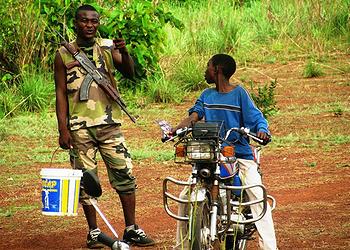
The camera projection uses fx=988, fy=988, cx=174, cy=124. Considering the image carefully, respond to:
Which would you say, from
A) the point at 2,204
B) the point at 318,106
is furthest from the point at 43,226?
the point at 318,106

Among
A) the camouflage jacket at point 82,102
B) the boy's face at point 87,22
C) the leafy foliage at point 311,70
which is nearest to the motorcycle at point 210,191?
the camouflage jacket at point 82,102

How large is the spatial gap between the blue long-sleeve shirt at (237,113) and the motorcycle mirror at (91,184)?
0.82 meters

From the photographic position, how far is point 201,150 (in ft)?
18.5

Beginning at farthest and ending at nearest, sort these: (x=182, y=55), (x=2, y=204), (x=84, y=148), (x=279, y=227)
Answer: (x=182, y=55) < (x=2, y=204) < (x=279, y=227) < (x=84, y=148)

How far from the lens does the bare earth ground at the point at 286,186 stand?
7.46 m

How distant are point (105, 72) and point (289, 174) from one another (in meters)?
3.29

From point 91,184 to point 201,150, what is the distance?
3.38ft

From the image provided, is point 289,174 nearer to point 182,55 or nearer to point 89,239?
point 89,239

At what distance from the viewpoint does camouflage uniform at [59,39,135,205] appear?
6871 millimetres

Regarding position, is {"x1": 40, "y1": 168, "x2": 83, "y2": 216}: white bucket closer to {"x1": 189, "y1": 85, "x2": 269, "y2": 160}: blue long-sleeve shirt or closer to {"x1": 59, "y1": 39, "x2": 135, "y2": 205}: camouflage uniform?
{"x1": 59, "y1": 39, "x2": 135, "y2": 205}: camouflage uniform

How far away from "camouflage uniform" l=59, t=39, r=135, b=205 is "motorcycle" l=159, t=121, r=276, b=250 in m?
1.04

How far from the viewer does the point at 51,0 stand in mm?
13844

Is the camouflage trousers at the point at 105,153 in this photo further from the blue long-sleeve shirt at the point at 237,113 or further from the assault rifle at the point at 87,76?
the blue long-sleeve shirt at the point at 237,113

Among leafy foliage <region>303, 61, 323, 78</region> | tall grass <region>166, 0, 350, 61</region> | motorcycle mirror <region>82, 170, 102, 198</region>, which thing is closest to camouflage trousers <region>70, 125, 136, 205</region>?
motorcycle mirror <region>82, 170, 102, 198</region>
